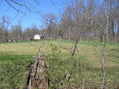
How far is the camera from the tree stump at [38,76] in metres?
3.65

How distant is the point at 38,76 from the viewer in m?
3.72

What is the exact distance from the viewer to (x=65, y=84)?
427cm

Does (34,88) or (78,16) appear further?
(78,16)

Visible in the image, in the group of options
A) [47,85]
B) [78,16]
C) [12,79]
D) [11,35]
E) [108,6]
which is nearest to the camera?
[108,6]

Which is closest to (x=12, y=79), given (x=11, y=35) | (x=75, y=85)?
(x=75, y=85)

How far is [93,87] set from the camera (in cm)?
422

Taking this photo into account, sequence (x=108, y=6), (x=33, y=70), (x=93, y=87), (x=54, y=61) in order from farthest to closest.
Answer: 1. (x=54, y=61)
2. (x=93, y=87)
3. (x=33, y=70)
4. (x=108, y=6)

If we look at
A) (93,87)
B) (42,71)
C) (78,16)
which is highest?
(78,16)

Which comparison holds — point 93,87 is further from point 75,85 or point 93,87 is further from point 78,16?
point 78,16

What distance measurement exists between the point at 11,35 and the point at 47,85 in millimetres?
45158

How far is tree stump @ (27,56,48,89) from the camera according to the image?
3654 millimetres

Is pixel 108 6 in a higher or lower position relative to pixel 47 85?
higher

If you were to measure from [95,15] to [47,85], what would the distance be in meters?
2.83

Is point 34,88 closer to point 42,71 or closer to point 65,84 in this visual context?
point 42,71
